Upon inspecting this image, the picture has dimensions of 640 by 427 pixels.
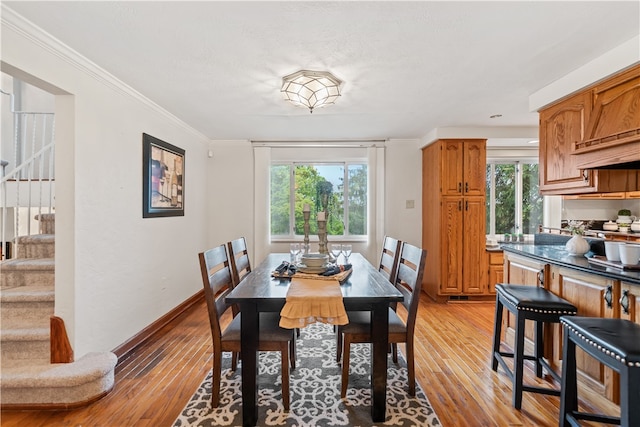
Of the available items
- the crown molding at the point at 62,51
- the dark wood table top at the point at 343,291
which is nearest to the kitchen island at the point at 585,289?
the dark wood table top at the point at 343,291

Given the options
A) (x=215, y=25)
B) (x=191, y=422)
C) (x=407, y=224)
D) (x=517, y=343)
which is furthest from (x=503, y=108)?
(x=191, y=422)

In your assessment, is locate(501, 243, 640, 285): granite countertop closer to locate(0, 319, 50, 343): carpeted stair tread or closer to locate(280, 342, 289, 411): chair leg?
locate(280, 342, 289, 411): chair leg

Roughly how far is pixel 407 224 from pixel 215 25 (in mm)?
3625

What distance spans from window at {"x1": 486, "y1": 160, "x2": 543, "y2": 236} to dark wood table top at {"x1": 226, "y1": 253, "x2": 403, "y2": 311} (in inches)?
139

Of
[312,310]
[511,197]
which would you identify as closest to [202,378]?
[312,310]

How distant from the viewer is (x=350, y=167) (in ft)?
15.3

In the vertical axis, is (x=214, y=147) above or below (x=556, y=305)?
above

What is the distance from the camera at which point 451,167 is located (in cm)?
391

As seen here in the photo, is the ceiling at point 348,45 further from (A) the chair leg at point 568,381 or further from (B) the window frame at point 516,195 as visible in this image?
(B) the window frame at point 516,195

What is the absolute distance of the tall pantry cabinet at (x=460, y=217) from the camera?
391 cm

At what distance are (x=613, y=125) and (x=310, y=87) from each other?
2.09m

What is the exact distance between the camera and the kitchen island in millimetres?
1608

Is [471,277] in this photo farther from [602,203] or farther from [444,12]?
[444,12]

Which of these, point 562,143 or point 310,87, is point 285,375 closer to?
point 310,87
